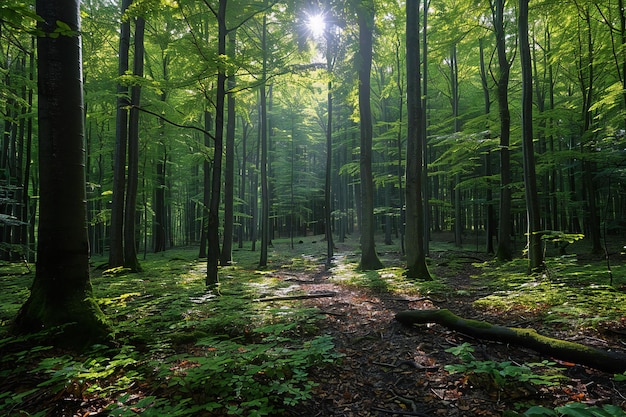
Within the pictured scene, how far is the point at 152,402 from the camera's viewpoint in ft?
7.76

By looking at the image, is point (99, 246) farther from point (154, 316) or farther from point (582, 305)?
point (582, 305)

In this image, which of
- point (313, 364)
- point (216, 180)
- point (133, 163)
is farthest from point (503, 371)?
point (133, 163)

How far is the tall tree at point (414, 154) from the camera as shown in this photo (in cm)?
815

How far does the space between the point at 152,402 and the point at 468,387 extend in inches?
108

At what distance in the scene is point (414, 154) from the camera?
834cm

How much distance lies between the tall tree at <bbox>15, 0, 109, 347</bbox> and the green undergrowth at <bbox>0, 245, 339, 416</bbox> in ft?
1.08

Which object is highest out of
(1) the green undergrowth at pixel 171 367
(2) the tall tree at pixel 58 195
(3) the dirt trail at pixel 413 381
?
(2) the tall tree at pixel 58 195

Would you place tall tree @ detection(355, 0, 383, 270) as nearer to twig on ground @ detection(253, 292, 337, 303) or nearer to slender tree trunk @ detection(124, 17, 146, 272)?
twig on ground @ detection(253, 292, 337, 303)

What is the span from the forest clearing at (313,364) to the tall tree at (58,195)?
15.4 inches

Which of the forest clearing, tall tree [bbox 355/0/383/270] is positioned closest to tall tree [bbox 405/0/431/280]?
tall tree [bbox 355/0/383/270]

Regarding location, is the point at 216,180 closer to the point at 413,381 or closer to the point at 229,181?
the point at 413,381

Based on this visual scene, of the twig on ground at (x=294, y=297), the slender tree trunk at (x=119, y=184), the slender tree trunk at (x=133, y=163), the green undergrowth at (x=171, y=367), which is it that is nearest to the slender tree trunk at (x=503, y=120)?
the twig on ground at (x=294, y=297)

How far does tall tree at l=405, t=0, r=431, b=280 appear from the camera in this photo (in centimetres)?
815

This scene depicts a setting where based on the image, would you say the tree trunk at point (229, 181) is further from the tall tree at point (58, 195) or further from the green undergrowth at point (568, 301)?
the green undergrowth at point (568, 301)
